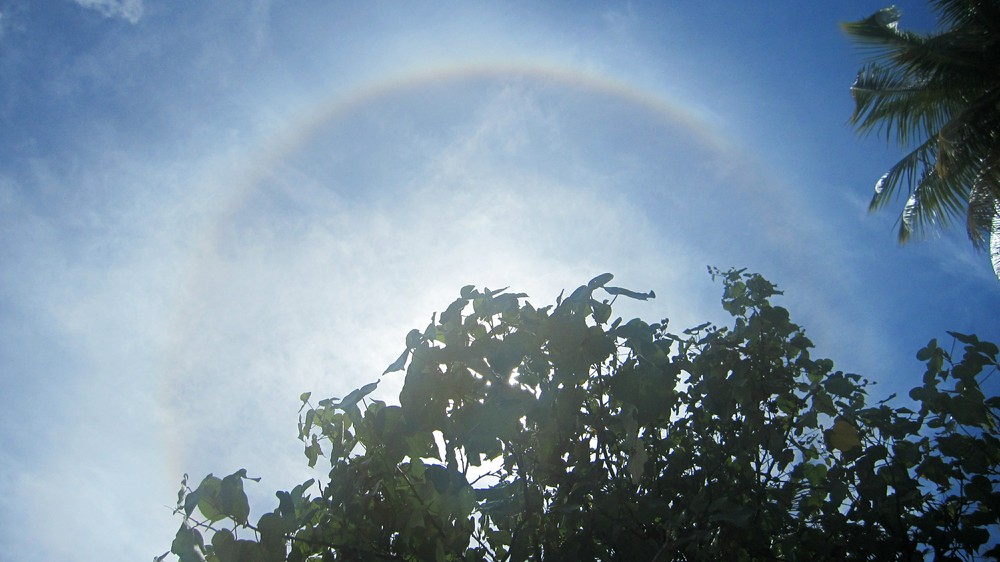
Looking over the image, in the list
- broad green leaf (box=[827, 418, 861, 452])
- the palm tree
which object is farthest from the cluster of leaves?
the palm tree

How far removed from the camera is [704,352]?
3.34 metres

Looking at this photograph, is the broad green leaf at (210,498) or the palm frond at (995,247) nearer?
the broad green leaf at (210,498)

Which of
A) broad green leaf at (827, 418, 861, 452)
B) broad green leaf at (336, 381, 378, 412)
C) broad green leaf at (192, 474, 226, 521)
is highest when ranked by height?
broad green leaf at (336, 381, 378, 412)

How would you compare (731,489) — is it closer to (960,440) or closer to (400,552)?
(960,440)

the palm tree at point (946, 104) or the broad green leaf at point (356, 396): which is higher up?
the palm tree at point (946, 104)

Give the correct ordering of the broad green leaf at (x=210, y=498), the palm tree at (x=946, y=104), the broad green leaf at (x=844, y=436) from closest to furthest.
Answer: the broad green leaf at (x=210, y=498) → the broad green leaf at (x=844, y=436) → the palm tree at (x=946, y=104)

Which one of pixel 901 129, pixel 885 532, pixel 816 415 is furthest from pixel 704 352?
pixel 901 129

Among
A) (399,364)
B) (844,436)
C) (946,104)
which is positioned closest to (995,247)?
(946,104)

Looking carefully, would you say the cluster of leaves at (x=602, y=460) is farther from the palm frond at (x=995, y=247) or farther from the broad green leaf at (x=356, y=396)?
the palm frond at (x=995, y=247)

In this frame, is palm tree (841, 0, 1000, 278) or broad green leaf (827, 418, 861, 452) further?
palm tree (841, 0, 1000, 278)

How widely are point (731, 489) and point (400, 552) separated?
1.61m

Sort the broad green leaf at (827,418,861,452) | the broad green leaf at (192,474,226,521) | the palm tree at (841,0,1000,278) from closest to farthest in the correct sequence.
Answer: the broad green leaf at (192,474,226,521), the broad green leaf at (827,418,861,452), the palm tree at (841,0,1000,278)

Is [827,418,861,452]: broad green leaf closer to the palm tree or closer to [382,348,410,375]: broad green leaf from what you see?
[382,348,410,375]: broad green leaf

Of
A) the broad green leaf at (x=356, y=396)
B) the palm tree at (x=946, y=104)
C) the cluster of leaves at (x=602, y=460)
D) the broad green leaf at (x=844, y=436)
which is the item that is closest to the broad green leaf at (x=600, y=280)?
the cluster of leaves at (x=602, y=460)
